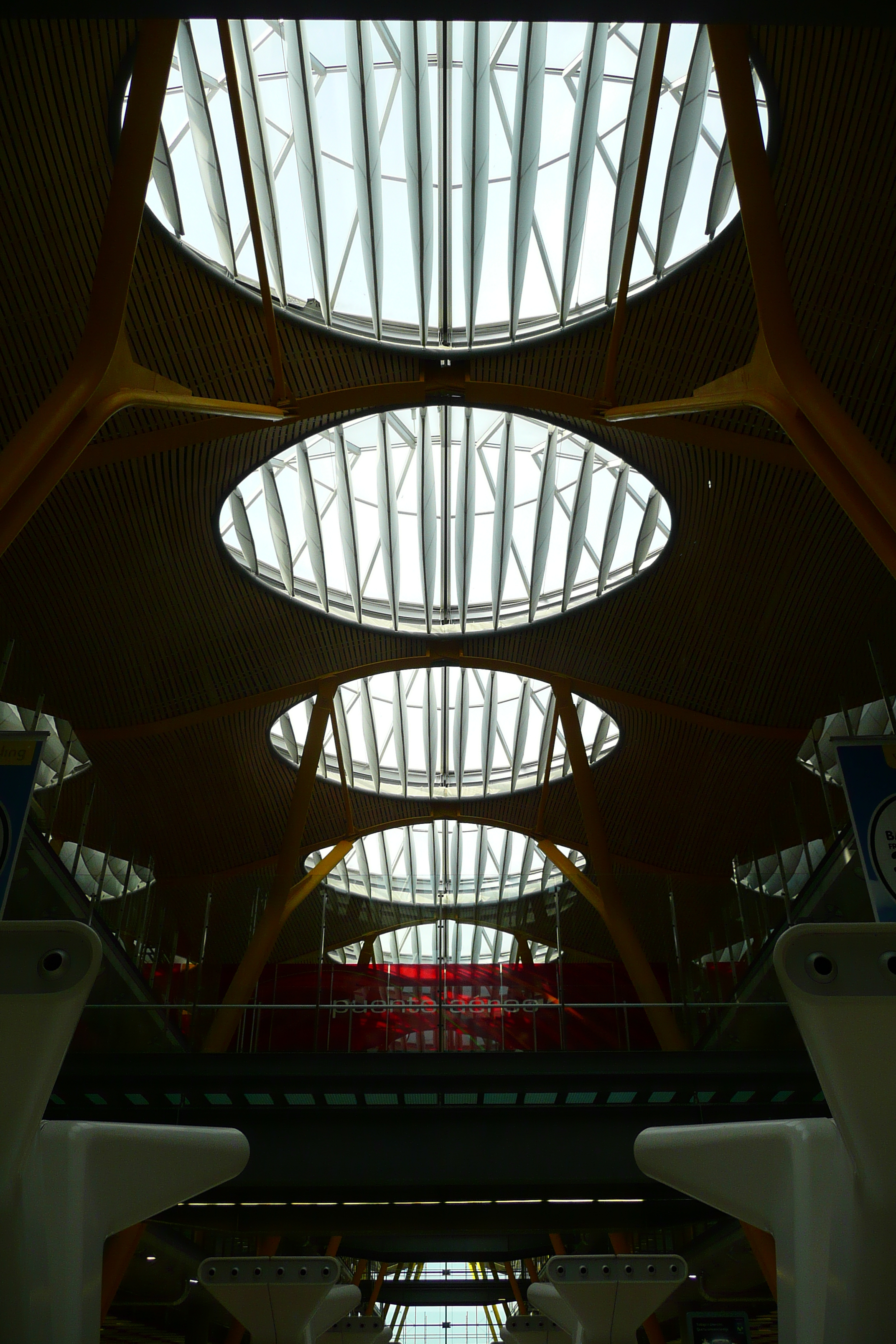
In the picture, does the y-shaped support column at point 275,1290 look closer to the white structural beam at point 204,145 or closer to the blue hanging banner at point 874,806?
the blue hanging banner at point 874,806

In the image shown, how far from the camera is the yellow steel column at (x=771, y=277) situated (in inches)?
473

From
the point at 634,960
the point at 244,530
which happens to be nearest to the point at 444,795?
the point at 244,530

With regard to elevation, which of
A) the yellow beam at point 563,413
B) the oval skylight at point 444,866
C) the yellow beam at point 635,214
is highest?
the yellow beam at point 635,214

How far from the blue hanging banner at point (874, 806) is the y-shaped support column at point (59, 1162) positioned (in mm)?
9503

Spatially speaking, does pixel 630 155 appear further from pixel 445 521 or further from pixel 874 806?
pixel 874 806

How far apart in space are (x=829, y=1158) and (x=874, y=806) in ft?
36.2

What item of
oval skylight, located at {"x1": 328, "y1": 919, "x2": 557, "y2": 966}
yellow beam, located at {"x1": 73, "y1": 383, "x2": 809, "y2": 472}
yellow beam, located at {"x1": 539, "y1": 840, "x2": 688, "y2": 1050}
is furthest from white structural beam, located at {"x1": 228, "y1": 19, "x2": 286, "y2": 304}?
yellow beam, located at {"x1": 539, "y1": 840, "x2": 688, "y2": 1050}

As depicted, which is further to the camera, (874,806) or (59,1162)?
(874,806)

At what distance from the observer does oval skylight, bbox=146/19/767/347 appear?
18.1 meters

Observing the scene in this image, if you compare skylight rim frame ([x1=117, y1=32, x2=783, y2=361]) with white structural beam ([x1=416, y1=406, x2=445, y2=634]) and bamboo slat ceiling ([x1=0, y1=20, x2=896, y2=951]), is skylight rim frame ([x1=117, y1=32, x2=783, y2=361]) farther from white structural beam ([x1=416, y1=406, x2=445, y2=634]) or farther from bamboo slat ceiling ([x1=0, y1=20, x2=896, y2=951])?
white structural beam ([x1=416, y1=406, x2=445, y2=634])

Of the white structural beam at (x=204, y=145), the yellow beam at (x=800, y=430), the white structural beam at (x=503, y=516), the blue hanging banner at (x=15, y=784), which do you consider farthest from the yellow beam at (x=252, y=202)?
the blue hanging banner at (x=15, y=784)

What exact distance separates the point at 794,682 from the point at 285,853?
13.5 m

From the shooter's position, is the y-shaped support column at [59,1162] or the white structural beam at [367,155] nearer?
the y-shaped support column at [59,1162]

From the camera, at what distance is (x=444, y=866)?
46.7m
